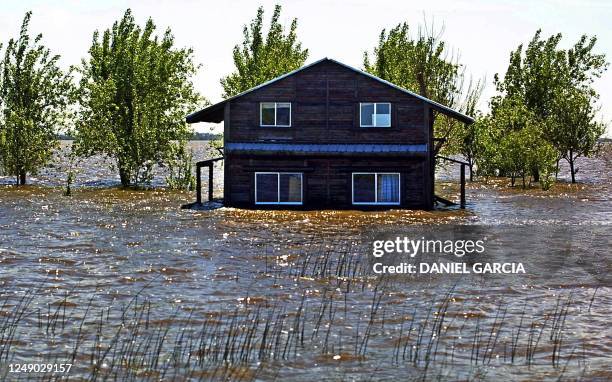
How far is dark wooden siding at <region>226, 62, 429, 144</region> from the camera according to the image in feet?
129

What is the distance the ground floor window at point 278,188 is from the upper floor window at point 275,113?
239cm

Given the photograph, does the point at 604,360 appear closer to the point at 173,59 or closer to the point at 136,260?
the point at 136,260

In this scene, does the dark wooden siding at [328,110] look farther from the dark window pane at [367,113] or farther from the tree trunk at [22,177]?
the tree trunk at [22,177]

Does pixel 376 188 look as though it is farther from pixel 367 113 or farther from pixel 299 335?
pixel 299 335

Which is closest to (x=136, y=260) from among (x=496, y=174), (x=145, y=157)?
(x=145, y=157)

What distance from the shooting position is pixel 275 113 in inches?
1563

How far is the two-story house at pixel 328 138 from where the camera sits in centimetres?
3934

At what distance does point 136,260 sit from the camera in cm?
2470

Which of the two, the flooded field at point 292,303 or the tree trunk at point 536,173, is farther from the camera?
the tree trunk at point 536,173

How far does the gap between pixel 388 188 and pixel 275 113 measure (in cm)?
633

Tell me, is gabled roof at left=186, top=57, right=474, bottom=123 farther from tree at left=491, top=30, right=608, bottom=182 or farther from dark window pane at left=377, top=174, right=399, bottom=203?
tree at left=491, top=30, right=608, bottom=182

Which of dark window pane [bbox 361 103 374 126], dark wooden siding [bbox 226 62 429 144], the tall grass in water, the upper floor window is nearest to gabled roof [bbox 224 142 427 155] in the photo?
dark wooden siding [bbox 226 62 429 144]

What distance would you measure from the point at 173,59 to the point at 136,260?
34.2 metres

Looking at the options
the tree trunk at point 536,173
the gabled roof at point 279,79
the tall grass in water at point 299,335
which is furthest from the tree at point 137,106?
the tall grass in water at point 299,335
